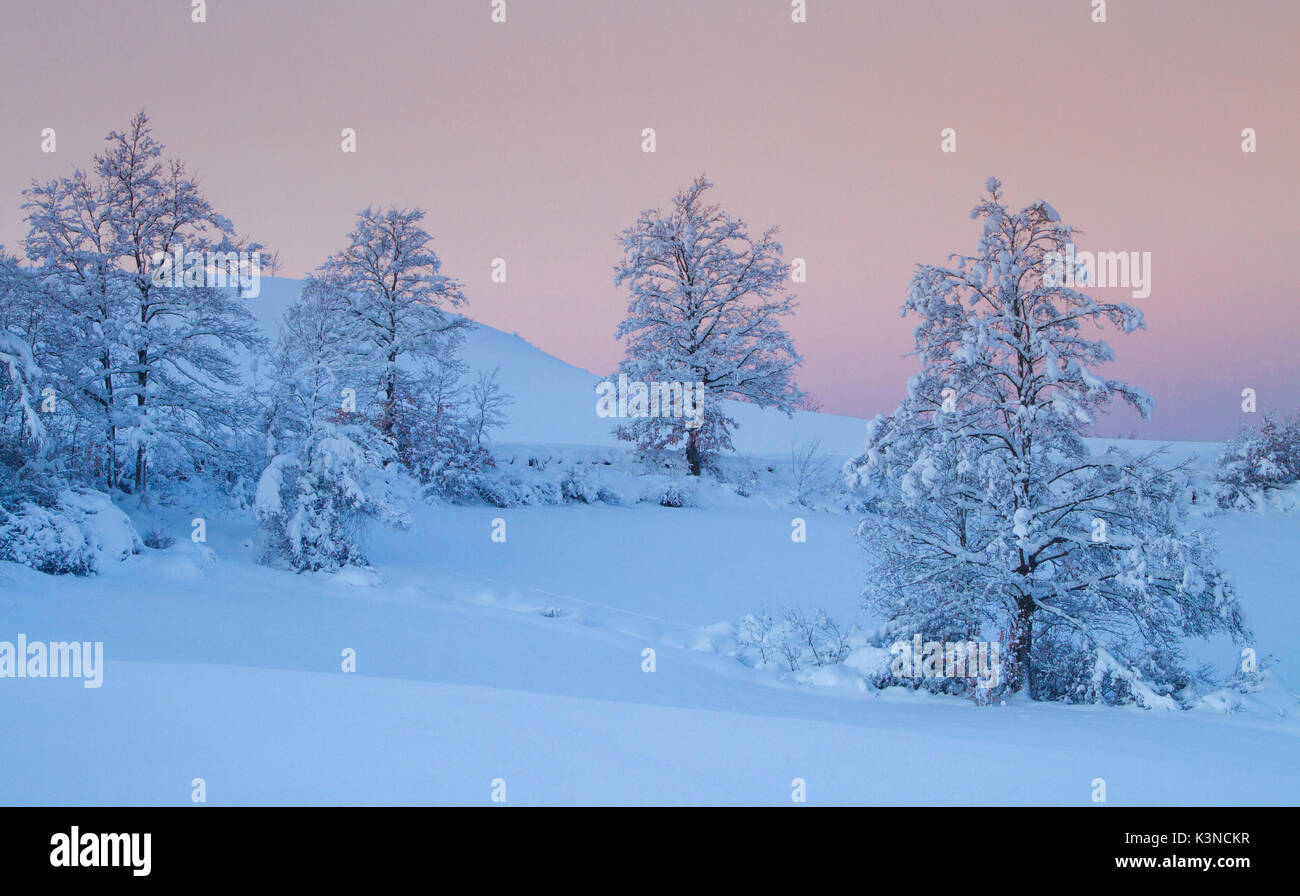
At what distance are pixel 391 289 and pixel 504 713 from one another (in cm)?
2311

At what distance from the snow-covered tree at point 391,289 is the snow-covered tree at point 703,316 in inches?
269

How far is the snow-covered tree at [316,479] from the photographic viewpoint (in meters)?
14.7

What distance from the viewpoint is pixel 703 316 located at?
29641 mm

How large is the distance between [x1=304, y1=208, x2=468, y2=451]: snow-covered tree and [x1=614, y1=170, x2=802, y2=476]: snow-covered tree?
682cm

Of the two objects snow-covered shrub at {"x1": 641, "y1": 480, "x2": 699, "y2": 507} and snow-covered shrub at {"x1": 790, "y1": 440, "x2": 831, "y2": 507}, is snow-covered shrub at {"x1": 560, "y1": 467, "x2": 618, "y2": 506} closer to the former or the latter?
snow-covered shrub at {"x1": 641, "y1": 480, "x2": 699, "y2": 507}

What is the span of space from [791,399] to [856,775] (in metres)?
25.5

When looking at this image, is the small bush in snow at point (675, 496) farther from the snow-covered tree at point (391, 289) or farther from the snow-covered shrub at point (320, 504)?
the snow-covered shrub at point (320, 504)

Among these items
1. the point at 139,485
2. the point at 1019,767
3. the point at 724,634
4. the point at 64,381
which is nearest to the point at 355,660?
the point at 724,634

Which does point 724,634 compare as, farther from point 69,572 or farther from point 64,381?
point 64,381

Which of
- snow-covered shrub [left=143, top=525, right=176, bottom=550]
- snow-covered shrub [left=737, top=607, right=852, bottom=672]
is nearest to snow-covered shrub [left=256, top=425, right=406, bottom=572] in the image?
snow-covered shrub [left=143, top=525, right=176, bottom=550]

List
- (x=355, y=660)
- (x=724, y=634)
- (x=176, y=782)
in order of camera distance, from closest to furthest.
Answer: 1. (x=176, y=782)
2. (x=355, y=660)
3. (x=724, y=634)

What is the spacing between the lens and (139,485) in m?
18.0

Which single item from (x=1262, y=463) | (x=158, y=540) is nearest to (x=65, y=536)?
(x=158, y=540)

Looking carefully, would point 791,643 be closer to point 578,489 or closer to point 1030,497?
point 1030,497
